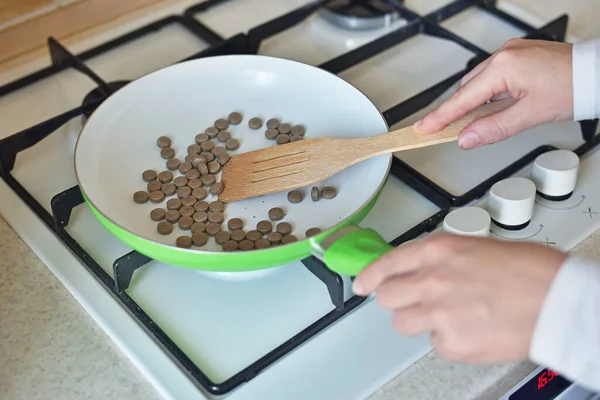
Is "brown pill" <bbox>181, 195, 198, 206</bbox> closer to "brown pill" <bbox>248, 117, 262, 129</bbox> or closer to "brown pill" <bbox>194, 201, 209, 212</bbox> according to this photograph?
"brown pill" <bbox>194, 201, 209, 212</bbox>

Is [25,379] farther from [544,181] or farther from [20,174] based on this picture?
[544,181]

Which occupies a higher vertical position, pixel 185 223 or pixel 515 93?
pixel 515 93

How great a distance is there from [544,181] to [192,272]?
0.36m

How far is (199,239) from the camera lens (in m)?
0.77

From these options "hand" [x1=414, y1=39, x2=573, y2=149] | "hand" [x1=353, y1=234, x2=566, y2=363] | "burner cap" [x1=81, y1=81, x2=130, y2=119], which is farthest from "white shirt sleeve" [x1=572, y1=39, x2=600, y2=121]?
"burner cap" [x1=81, y1=81, x2=130, y2=119]

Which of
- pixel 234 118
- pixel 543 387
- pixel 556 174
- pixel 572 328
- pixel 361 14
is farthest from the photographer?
pixel 361 14

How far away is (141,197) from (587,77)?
44cm

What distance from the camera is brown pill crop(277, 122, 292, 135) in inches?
34.8

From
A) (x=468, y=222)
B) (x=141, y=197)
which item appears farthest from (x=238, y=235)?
(x=468, y=222)

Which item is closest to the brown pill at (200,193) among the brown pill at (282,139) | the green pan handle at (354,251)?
the brown pill at (282,139)

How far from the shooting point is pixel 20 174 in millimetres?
887

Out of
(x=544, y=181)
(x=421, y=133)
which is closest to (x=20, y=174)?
(x=421, y=133)

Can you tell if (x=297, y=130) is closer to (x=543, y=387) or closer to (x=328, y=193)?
(x=328, y=193)

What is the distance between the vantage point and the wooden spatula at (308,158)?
77cm
